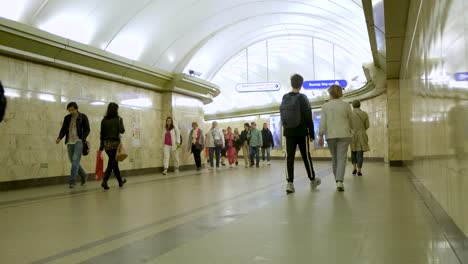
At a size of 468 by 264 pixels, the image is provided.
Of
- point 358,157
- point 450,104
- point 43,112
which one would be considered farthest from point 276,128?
point 450,104

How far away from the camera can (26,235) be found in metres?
4.48

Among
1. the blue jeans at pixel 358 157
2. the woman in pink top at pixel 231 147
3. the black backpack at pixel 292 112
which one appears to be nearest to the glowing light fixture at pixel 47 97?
the black backpack at pixel 292 112

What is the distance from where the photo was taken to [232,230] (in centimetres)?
434

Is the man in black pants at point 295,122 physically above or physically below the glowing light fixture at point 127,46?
below

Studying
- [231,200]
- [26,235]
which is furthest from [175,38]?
[26,235]

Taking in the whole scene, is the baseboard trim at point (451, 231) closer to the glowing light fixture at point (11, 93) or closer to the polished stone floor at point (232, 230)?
the polished stone floor at point (232, 230)

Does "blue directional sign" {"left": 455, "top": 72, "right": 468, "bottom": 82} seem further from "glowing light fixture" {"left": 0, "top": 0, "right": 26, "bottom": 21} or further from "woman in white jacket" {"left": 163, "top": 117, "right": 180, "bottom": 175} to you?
"woman in white jacket" {"left": 163, "top": 117, "right": 180, "bottom": 175}

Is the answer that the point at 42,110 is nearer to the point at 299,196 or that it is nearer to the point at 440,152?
the point at 299,196

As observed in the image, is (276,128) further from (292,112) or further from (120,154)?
(292,112)

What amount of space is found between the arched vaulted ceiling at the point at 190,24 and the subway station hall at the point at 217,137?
0.23ft

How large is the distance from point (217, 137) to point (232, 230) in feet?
47.5

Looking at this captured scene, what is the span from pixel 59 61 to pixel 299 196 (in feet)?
25.4

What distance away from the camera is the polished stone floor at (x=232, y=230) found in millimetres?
3334

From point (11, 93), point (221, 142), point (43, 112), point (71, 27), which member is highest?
point (71, 27)
